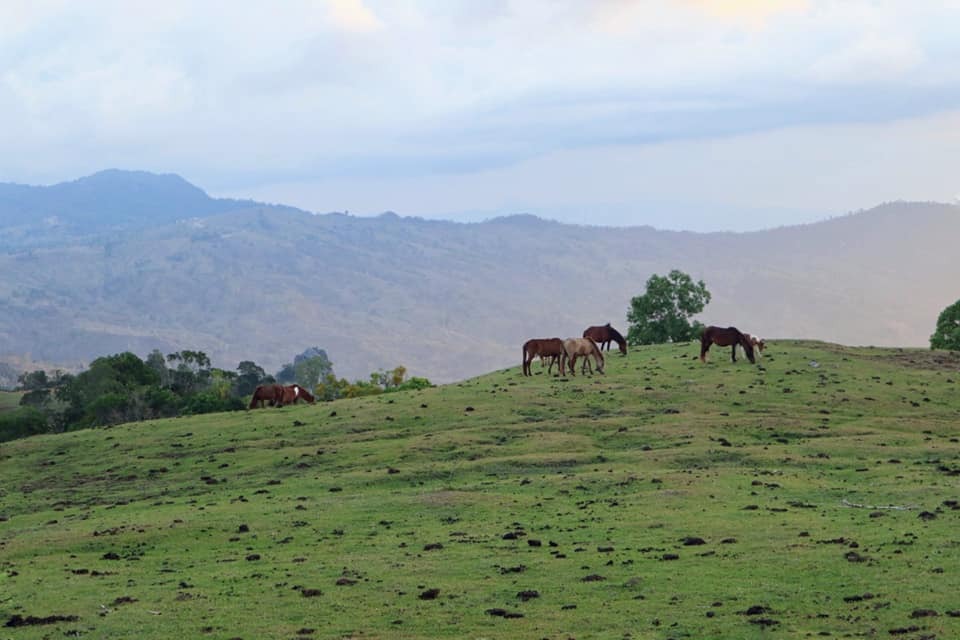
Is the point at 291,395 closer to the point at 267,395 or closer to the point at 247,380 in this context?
the point at 267,395

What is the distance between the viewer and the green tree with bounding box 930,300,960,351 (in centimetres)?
7812

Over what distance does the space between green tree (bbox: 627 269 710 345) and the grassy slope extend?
3049cm

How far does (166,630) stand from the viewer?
837 inches

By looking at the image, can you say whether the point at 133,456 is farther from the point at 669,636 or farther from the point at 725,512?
the point at 669,636

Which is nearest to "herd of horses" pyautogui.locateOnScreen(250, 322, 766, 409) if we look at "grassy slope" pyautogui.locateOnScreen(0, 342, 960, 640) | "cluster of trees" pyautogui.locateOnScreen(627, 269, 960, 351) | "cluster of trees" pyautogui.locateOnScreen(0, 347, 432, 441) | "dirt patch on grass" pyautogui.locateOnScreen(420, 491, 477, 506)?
"grassy slope" pyautogui.locateOnScreen(0, 342, 960, 640)

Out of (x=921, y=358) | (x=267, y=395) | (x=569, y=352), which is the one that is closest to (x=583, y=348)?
(x=569, y=352)

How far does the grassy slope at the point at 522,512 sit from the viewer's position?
21.4 metres

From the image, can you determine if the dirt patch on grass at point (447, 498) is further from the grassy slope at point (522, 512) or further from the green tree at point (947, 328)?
the green tree at point (947, 328)

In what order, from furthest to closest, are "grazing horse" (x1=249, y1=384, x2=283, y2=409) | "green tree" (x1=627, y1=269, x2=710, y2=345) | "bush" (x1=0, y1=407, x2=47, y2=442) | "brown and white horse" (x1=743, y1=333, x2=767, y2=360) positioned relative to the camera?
"green tree" (x1=627, y1=269, x2=710, y2=345), "bush" (x1=0, y1=407, x2=47, y2=442), "brown and white horse" (x1=743, y1=333, x2=767, y2=360), "grazing horse" (x1=249, y1=384, x2=283, y2=409)

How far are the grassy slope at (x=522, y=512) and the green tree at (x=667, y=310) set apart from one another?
100 ft

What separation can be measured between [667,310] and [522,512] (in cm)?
6052

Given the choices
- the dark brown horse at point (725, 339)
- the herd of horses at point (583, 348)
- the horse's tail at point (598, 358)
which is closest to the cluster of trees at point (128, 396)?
the herd of horses at point (583, 348)

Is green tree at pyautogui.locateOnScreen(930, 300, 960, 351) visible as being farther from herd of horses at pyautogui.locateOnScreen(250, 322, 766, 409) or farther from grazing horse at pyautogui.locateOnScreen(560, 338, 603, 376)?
grazing horse at pyautogui.locateOnScreen(560, 338, 603, 376)

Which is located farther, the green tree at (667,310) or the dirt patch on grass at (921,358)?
the green tree at (667,310)
